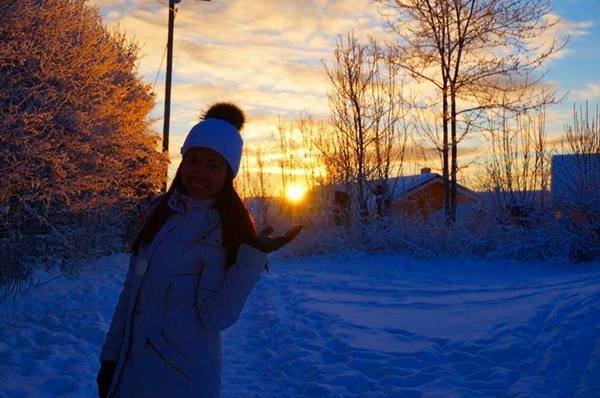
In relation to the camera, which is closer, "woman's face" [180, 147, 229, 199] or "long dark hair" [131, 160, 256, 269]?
"long dark hair" [131, 160, 256, 269]

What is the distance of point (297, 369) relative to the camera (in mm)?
6758

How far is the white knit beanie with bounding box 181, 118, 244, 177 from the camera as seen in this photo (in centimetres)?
288

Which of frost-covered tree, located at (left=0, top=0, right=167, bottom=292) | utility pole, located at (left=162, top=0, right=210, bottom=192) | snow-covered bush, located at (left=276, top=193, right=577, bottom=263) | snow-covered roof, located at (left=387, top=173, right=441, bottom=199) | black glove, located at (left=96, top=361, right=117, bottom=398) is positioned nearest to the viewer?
black glove, located at (left=96, top=361, right=117, bottom=398)

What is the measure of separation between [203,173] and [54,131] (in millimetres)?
7370

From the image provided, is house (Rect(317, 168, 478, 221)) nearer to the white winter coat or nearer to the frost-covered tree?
the frost-covered tree

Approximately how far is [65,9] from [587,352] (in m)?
8.21

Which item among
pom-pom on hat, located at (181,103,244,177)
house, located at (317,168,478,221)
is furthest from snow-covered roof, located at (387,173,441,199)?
pom-pom on hat, located at (181,103,244,177)

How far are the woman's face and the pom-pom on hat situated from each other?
1.0 inches

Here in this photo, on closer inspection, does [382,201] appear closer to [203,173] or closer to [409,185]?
[409,185]

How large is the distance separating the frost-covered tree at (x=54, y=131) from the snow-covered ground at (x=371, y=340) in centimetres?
121

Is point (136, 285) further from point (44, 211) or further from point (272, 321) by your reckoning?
point (44, 211)

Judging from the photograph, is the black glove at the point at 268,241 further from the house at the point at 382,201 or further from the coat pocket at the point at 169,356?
the house at the point at 382,201

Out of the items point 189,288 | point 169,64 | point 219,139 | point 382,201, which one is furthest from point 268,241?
point 169,64

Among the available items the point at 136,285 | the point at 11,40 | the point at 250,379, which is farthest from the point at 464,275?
the point at 136,285
